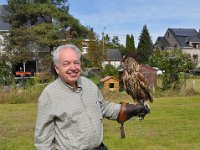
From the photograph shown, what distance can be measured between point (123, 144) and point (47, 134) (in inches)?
185

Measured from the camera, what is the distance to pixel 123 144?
7559mm

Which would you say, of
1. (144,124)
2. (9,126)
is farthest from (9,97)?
(144,124)

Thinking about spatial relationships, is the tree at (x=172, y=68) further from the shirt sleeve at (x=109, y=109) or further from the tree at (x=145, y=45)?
the tree at (x=145, y=45)

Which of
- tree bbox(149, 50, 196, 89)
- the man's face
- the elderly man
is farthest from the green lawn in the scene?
tree bbox(149, 50, 196, 89)

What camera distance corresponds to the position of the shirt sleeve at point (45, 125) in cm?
302

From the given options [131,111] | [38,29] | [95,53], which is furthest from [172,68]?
[131,111]

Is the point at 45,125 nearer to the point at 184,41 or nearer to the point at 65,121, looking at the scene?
the point at 65,121

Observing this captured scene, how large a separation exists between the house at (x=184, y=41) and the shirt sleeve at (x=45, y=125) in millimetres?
55050

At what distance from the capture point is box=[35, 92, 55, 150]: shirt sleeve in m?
3.02

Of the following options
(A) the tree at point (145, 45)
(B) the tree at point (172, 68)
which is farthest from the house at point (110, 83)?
(A) the tree at point (145, 45)

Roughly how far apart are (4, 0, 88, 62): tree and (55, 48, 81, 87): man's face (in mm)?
24641

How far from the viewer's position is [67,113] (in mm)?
3020

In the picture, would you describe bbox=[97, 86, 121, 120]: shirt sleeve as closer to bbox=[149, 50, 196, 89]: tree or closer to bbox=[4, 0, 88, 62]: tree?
bbox=[149, 50, 196, 89]: tree

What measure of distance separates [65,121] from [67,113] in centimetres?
6
